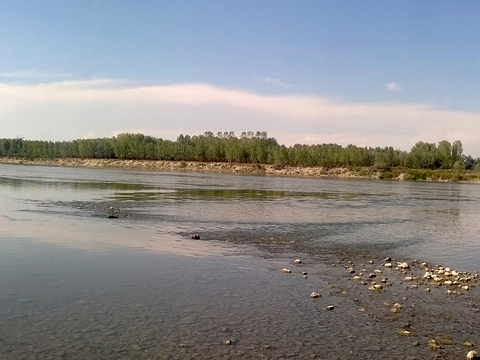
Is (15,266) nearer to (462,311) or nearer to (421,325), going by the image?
(421,325)

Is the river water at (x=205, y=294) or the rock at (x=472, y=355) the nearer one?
the rock at (x=472, y=355)

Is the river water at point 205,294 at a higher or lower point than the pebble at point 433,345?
higher

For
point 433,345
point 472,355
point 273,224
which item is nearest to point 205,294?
point 433,345

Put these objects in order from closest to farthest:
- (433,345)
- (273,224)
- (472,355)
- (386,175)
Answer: (472,355) → (433,345) → (273,224) → (386,175)

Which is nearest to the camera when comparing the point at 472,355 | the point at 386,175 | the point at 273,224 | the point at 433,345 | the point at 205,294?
the point at 472,355

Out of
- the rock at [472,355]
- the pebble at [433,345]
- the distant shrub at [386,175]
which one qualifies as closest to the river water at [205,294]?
the pebble at [433,345]

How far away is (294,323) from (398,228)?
24013 mm

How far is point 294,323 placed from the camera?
12922 mm

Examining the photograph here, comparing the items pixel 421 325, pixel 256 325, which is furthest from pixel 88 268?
pixel 421 325

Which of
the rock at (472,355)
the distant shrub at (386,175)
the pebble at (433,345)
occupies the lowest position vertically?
the pebble at (433,345)

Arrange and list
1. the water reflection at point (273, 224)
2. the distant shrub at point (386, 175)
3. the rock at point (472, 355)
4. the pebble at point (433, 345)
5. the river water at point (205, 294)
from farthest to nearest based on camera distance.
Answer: the distant shrub at point (386, 175) → the water reflection at point (273, 224) → the pebble at point (433, 345) → the river water at point (205, 294) → the rock at point (472, 355)

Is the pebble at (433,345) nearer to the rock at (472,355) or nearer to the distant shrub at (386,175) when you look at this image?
the rock at (472,355)

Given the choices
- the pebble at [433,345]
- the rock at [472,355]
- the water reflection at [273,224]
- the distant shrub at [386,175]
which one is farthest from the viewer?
the distant shrub at [386,175]

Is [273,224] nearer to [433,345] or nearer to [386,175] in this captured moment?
[433,345]
